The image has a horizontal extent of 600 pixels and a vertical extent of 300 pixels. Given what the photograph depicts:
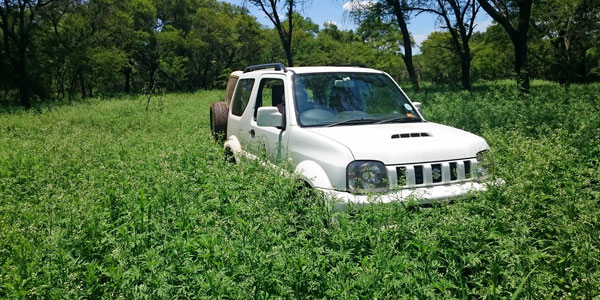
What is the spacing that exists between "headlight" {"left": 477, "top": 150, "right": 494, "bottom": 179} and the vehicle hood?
83mm

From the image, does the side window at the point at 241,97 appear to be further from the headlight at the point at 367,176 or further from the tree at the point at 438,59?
the tree at the point at 438,59

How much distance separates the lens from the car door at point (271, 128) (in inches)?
200

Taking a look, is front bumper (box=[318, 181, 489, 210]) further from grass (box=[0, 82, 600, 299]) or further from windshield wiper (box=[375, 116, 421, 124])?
windshield wiper (box=[375, 116, 421, 124])

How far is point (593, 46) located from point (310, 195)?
1380 inches

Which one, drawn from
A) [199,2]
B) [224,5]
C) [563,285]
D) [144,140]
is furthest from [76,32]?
[563,285]

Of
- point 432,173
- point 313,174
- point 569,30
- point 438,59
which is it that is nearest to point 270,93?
point 313,174

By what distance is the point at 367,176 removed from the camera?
393 centimetres

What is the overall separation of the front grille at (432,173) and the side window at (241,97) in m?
3.16

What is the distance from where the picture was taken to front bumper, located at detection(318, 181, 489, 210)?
3.74 meters

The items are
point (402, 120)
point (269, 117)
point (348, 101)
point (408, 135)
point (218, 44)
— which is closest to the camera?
point (408, 135)

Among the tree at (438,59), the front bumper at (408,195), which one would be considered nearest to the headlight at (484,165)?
the front bumper at (408,195)

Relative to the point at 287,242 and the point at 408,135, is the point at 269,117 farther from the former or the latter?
the point at 287,242

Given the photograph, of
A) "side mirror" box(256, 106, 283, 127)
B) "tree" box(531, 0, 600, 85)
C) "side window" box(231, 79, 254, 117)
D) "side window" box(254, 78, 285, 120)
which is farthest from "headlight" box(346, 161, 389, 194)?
"tree" box(531, 0, 600, 85)

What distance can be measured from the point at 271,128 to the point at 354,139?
5.06 feet
